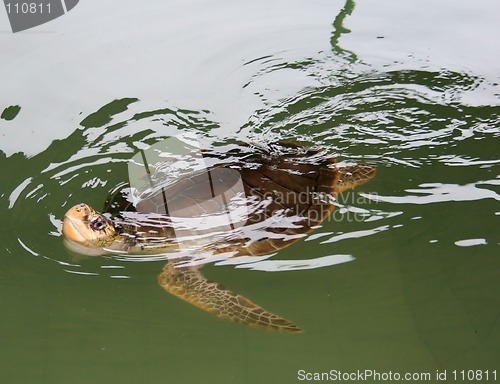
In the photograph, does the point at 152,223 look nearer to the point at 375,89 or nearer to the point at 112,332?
the point at 112,332

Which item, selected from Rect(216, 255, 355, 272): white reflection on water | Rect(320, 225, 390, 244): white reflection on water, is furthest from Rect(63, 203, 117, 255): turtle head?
Rect(320, 225, 390, 244): white reflection on water

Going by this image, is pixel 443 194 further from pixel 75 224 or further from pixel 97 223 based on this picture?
pixel 75 224

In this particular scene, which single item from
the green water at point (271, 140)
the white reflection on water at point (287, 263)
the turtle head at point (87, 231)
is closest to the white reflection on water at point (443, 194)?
the green water at point (271, 140)

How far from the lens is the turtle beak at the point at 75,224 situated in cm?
324

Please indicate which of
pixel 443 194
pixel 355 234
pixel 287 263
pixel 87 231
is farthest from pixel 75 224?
pixel 443 194

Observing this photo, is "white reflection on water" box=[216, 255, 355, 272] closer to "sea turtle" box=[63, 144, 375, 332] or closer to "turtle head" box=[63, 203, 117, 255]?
"sea turtle" box=[63, 144, 375, 332]

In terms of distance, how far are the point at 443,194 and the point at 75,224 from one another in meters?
2.37

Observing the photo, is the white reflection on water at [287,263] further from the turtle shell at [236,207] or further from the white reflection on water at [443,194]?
A: the white reflection on water at [443,194]

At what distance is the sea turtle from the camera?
3146 mm

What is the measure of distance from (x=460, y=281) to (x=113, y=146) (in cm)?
257

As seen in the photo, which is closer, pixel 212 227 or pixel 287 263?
pixel 287 263

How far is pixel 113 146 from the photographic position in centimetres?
411

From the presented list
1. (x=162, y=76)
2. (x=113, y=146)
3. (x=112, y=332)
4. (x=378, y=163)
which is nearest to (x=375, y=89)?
(x=378, y=163)

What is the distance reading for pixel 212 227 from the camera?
3.38 meters
